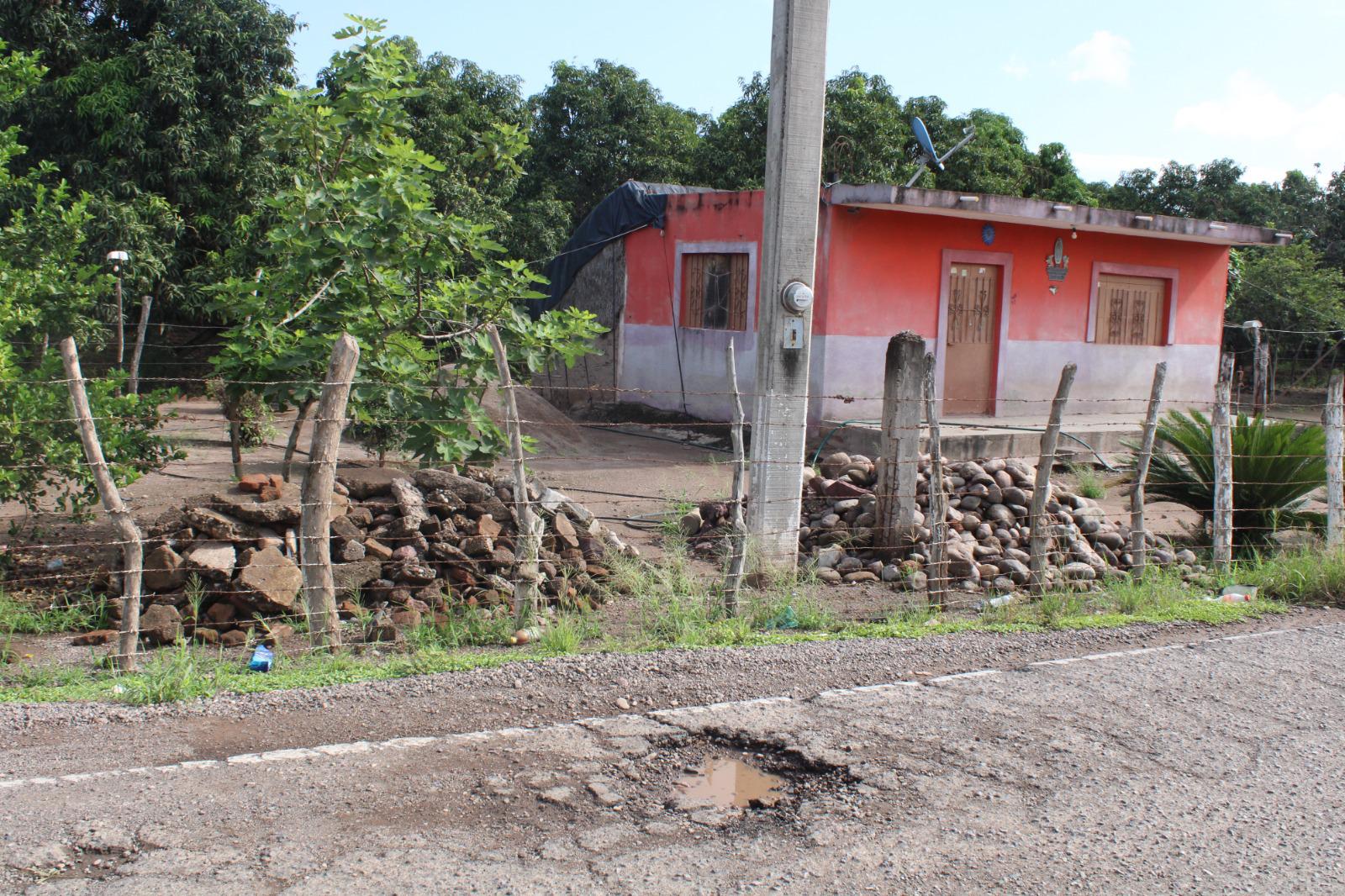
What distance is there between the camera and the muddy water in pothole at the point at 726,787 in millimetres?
4043

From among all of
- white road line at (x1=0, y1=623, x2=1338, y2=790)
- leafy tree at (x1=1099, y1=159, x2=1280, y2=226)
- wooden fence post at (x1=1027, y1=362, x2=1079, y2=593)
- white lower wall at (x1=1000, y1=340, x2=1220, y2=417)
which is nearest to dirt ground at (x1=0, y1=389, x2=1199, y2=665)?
wooden fence post at (x1=1027, y1=362, x2=1079, y2=593)

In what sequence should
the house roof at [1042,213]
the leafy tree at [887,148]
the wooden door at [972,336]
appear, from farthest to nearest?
1. the leafy tree at [887,148]
2. the wooden door at [972,336]
3. the house roof at [1042,213]

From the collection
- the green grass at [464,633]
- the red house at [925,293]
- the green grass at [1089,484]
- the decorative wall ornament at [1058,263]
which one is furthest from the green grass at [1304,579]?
the decorative wall ornament at [1058,263]

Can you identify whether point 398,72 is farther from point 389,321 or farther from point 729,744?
point 729,744

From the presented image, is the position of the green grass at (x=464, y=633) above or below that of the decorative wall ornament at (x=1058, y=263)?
below

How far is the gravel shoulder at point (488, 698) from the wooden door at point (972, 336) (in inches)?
359

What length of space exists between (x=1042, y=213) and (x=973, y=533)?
22.6 feet

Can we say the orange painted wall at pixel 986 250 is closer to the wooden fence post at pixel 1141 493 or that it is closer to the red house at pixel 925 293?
the red house at pixel 925 293

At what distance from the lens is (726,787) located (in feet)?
13.8

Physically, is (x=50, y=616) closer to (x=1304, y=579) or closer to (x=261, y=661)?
(x=261, y=661)

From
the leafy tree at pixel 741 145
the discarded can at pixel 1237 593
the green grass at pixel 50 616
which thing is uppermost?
the leafy tree at pixel 741 145

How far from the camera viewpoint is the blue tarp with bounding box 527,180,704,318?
16281mm

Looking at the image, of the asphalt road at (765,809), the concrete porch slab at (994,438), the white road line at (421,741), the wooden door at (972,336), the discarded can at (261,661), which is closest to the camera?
the asphalt road at (765,809)

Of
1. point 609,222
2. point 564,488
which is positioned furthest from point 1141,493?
point 609,222
